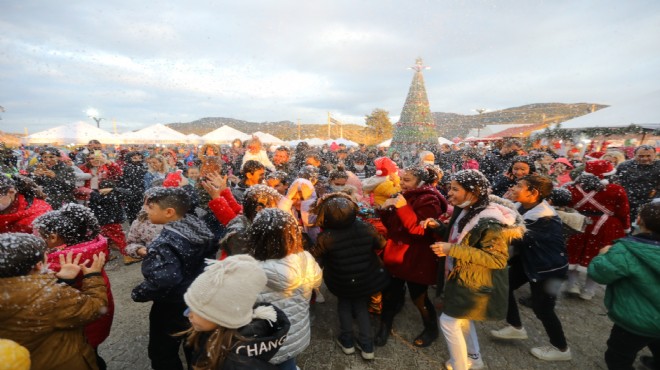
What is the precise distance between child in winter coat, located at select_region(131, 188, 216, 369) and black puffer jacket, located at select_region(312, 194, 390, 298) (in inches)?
38.8

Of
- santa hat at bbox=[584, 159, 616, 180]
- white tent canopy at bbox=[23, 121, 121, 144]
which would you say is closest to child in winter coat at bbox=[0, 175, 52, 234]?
santa hat at bbox=[584, 159, 616, 180]

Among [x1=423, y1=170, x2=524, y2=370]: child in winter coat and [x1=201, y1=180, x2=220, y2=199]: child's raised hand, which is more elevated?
[x1=201, y1=180, x2=220, y2=199]: child's raised hand

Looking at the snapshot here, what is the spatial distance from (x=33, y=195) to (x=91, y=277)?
2606 millimetres

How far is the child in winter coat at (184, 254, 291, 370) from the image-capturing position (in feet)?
4.17

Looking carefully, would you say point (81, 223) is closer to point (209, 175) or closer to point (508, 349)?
point (209, 175)

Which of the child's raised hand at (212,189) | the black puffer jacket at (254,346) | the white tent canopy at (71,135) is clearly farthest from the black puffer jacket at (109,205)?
the white tent canopy at (71,135)

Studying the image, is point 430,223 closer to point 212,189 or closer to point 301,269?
point 301,269

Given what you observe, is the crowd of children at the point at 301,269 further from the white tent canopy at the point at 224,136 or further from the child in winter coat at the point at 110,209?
the white tent canopy at the point at 224,136

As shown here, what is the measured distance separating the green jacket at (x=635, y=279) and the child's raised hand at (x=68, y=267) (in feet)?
11.7

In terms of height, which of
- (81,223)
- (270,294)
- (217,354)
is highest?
(81,223)

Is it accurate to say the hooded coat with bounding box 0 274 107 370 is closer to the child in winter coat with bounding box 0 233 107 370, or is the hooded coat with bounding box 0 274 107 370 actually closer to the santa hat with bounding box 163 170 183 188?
the child in winter coat with bounding box 0 233 107 370

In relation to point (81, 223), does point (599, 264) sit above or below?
below

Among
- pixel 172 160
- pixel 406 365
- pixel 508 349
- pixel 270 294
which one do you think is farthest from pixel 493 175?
pixel 172 160

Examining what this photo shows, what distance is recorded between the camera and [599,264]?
2037 mm
